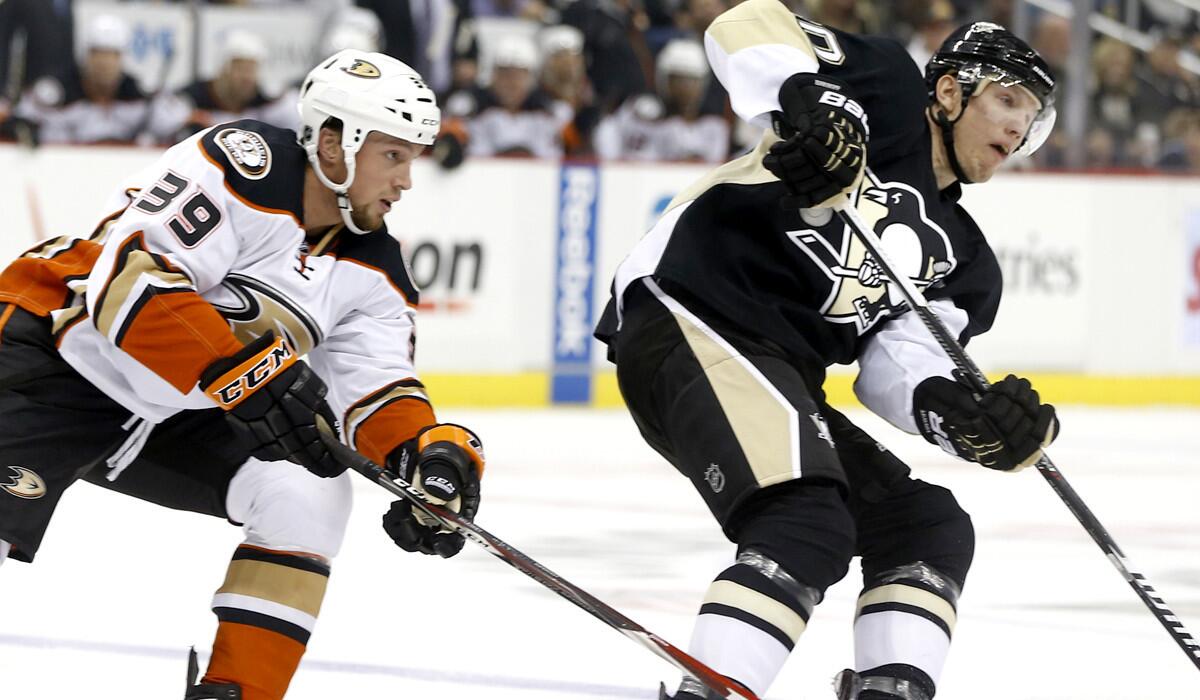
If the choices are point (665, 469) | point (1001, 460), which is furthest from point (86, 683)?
point (665, 469)

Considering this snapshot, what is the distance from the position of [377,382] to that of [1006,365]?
594 centimetres

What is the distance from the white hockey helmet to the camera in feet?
9.34

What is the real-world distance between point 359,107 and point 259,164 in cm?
16

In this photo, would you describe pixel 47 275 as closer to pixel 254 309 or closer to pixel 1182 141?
pixel 254 309

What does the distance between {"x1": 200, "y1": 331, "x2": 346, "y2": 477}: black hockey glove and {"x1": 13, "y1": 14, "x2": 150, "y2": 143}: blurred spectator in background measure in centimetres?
500

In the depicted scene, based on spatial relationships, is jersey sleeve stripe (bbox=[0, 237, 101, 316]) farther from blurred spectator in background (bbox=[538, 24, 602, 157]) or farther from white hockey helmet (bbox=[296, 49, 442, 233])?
blurred spectator in background (bbox=[538, 24, 602, 157])

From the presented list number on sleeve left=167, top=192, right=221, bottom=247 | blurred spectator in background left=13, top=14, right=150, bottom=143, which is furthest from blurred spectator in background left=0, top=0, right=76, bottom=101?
number on sleeve left=167, top=192, right=221, bottom=247

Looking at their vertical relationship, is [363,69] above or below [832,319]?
above

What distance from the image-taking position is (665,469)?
6398mm

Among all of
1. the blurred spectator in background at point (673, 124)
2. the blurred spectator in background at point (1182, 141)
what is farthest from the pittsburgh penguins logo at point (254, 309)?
the blurred spectator in background at point (1182, 141)

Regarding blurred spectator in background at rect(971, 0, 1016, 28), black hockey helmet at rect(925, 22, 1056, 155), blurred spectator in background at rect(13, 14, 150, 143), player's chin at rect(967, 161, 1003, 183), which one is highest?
blurred spectator in background at rect(971, 0, 1016, 28)

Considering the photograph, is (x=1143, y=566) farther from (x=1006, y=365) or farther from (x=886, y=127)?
(x=1006, y=365)

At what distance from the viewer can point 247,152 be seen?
2.85m

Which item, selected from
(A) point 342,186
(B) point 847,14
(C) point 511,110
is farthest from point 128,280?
(B) point 847,14
